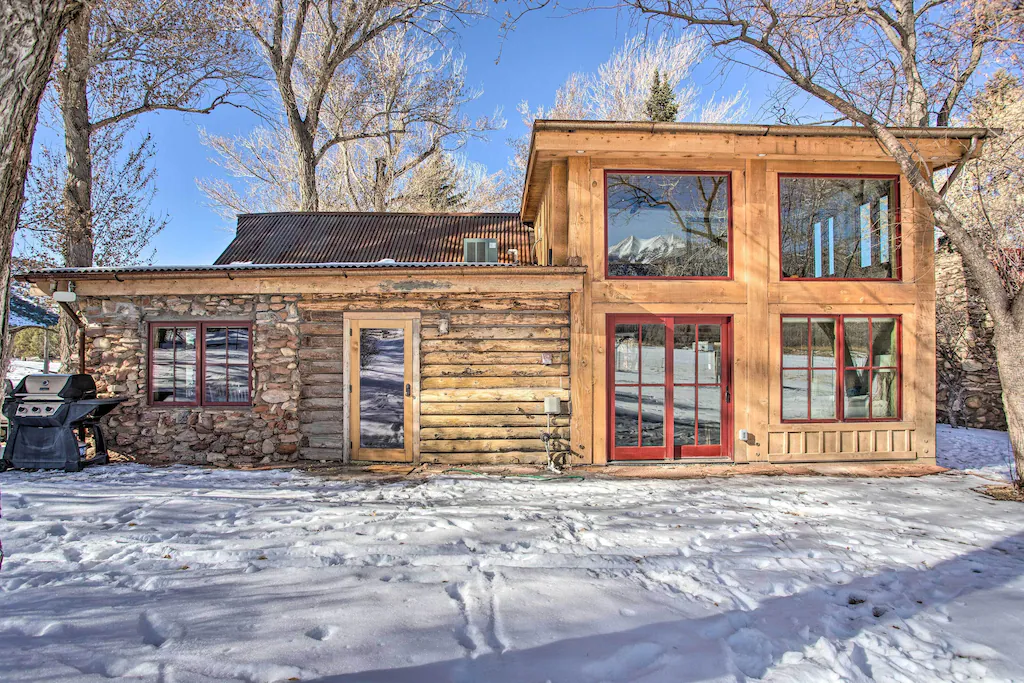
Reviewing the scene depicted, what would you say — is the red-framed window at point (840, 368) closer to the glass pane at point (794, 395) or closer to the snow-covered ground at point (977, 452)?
the glass pane at point (794, 395)

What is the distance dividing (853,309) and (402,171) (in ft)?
51.1

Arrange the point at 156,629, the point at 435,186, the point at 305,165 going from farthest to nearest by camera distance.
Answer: the point at 435,186 < the point at 305,165 < the point at 156,629

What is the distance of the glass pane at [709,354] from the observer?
273 inches

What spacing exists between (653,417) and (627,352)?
95 centimetres

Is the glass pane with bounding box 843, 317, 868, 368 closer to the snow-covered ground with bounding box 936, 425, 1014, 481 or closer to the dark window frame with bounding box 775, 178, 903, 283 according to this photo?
the dark window frame with bounding box 775, 178, 903, 283

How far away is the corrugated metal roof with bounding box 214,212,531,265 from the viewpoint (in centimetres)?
1033

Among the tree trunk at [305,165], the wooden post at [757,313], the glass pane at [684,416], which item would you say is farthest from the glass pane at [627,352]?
the tree trunk at [305,165]

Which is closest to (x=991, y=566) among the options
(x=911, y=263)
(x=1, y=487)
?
(x=911, y=263)

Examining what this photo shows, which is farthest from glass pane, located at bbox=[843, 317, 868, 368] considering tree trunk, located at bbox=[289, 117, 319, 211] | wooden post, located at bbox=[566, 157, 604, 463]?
tree trunk, located at bbox=[289, 117, 319, 211]

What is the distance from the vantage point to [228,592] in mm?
3074

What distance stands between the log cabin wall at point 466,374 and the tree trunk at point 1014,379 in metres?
4.86

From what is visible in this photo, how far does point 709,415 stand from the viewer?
695 cm

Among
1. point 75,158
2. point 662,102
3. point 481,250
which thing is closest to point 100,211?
point 75,158

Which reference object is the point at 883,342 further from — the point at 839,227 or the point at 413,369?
the point at 413,369
